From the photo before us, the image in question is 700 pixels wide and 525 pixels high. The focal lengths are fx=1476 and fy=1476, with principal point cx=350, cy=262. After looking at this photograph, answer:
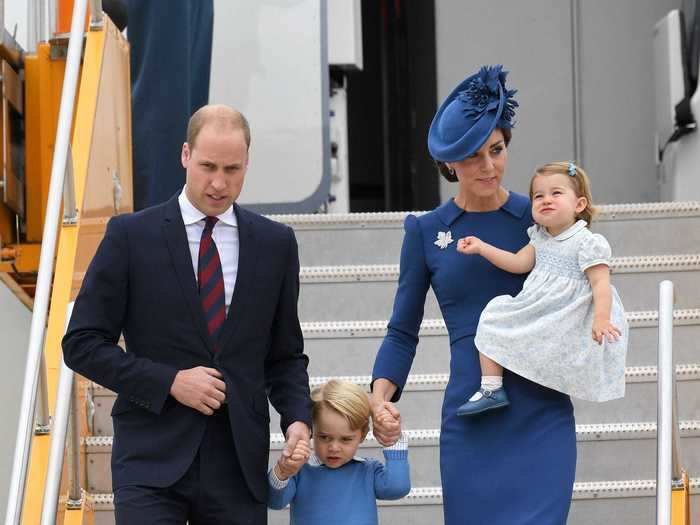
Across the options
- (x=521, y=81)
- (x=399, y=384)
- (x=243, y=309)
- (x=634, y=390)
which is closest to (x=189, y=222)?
(x=243, y=309)

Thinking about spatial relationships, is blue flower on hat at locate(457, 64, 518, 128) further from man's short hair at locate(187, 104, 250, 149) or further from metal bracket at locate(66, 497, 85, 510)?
metal bracket at locate(66, 497, 85, 510)

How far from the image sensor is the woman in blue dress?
129 inches

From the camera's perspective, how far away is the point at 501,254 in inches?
132

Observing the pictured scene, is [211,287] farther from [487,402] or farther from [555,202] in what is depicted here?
[555,202]

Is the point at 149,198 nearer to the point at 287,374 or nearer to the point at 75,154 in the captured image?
the point at 75,154

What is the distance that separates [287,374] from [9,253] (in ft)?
10.00

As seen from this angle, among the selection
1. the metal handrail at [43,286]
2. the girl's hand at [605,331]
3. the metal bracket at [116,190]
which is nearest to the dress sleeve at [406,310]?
the girl's hand at [605,331]

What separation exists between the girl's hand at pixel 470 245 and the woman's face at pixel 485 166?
0.12 meters

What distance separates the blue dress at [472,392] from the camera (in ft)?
10.7

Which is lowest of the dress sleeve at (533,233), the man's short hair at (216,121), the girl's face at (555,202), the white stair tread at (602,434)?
the white stair tread at (602,434)

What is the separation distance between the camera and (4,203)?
6.10 meters

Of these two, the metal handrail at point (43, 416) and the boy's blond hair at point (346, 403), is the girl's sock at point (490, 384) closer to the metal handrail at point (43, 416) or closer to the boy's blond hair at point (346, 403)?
the boy's blond hair at point (346, 403)

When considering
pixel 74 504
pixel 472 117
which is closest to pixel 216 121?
pixel 472 117

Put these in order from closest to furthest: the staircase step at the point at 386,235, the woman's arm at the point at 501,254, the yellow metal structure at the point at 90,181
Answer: the woman's arm at the point at 501,254 < the yellow metal structure at the point at 90,181 < the staircase step at the point at 386,235
